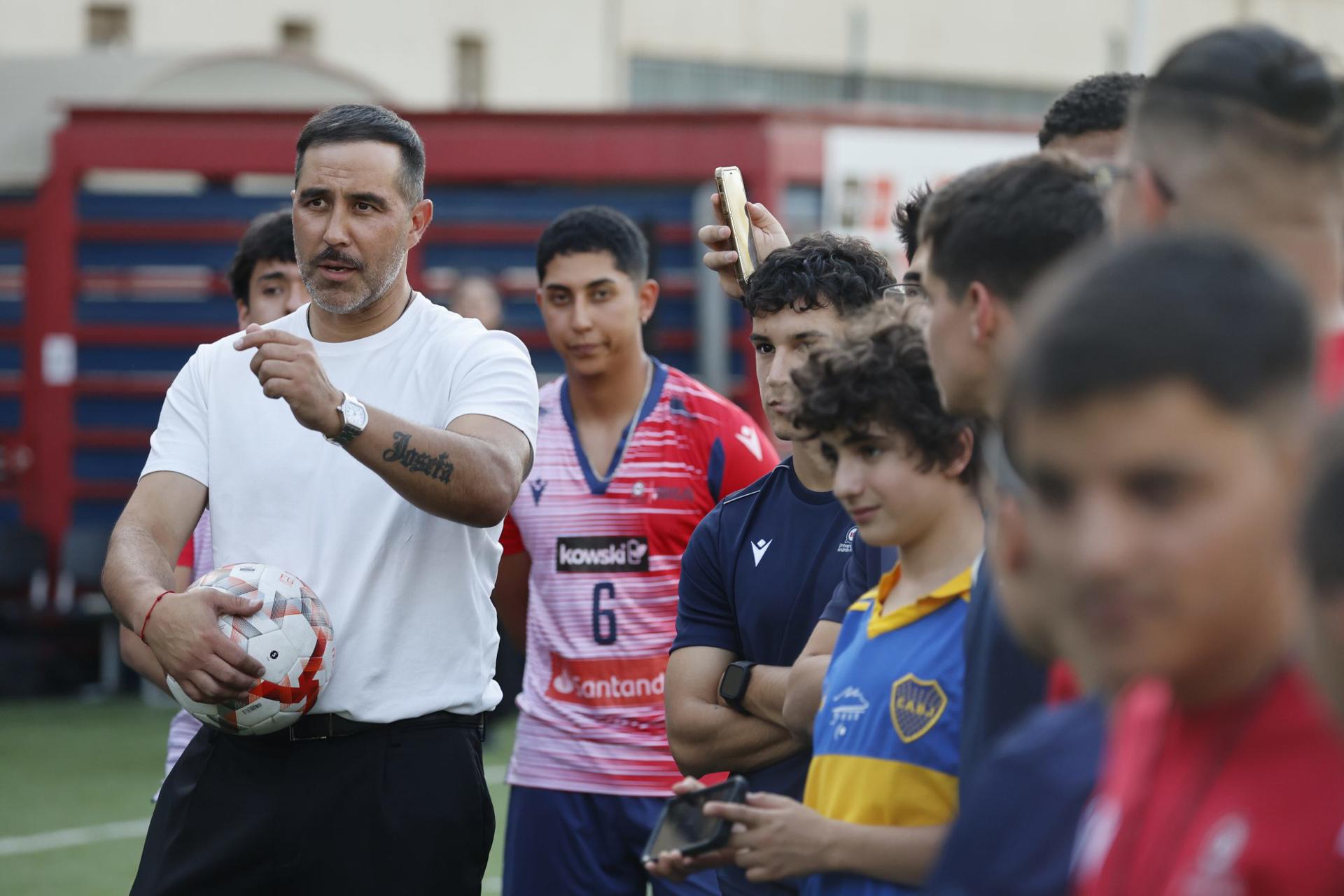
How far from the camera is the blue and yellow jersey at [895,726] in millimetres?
2426

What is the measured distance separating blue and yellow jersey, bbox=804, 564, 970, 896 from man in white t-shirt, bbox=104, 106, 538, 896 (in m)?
1.19

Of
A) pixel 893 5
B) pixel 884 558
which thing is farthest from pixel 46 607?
pixel 893 5

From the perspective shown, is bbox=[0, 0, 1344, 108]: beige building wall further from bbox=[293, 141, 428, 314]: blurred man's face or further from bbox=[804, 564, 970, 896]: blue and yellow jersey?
bbox=[804, 564, 970, 896]: blue and yellow jersey

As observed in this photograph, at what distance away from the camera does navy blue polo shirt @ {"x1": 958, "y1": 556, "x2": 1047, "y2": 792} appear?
2.06 m

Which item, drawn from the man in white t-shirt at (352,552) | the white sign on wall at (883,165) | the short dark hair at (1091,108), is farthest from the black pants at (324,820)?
the white sign on wall at (883,165)

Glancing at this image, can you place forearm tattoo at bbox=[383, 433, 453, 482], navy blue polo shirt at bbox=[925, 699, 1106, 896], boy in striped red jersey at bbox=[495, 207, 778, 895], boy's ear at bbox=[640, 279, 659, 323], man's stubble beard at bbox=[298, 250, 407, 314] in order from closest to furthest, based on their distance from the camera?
navy blue polo shirt at bbox=[925, 699, 1106, 896]
forearm tattoo at bbox=[383, 433, 453, 482]
man's stubble beard at bbox=[298, 250, 407, 314]
boy in striped red jersey at bbox=[495, 207, 778, 895]
boy's ear at bbox=[640, 279, 659, 323]

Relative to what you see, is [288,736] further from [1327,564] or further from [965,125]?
[965,125]

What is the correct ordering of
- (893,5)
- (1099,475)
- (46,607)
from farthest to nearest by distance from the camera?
(893,5) → (46,607) → (1099,475)

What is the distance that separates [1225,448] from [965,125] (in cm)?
1214

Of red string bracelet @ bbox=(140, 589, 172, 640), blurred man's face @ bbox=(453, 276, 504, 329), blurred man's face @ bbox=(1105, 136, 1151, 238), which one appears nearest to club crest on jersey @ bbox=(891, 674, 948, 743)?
blurred man's face @ bbox=(1105, 136, 1151, 238)

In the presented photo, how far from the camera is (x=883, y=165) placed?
41.9 ft

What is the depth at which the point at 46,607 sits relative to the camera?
38.5ft

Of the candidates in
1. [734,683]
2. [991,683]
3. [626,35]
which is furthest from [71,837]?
[626,35]

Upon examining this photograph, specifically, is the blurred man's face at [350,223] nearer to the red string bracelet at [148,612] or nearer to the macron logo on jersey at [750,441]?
the red string bracelet at [148,612]
